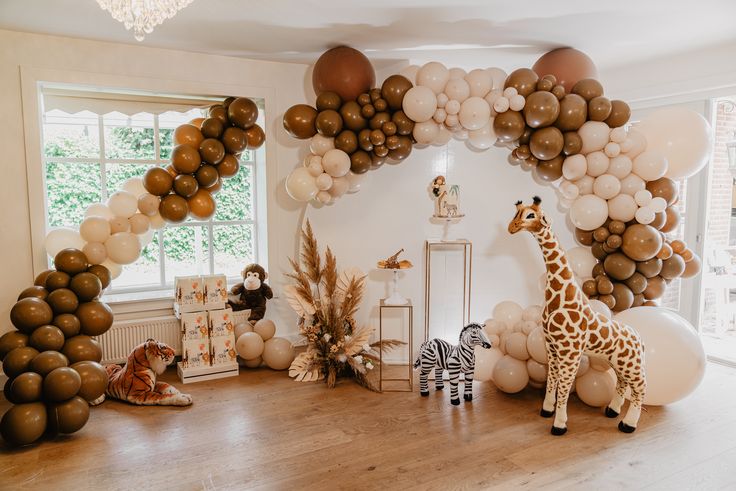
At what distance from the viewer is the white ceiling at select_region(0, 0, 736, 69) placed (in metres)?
2.98

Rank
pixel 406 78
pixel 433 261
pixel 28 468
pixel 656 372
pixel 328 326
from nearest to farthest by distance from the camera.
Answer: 1. pixel 28 468
2. pixel 656 372
3. pixel 406 78
4. pixel 328 326
5. pixel 433 261

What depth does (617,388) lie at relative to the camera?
3.11 metres

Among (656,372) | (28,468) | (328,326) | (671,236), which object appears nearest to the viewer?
(28,468)

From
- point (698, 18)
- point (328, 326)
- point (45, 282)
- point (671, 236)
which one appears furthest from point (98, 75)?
point (671, 236)

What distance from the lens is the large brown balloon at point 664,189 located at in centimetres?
342

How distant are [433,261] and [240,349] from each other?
1613 mm

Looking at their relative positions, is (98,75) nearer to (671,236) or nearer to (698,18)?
(698,18)

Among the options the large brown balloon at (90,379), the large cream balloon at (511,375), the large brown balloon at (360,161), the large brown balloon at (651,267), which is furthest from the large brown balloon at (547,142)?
the large brown balloon at (90,379)

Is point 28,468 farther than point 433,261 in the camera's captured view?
No

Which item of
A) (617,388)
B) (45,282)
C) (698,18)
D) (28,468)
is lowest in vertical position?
(28,468)

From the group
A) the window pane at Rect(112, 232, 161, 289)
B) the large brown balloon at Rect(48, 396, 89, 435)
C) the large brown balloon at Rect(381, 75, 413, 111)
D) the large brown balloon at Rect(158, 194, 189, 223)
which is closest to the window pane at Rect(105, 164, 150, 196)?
the window pane at Rect(112, 232, 161, 289)

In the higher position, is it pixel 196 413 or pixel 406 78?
pixel 406 78

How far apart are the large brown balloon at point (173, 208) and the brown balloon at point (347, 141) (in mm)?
1116

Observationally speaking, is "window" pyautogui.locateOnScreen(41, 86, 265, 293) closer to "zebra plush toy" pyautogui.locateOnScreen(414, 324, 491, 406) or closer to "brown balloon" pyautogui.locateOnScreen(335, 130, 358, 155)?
"brown balloon" pyautogui.locateOnScreen(335, 130, 358, 155)
